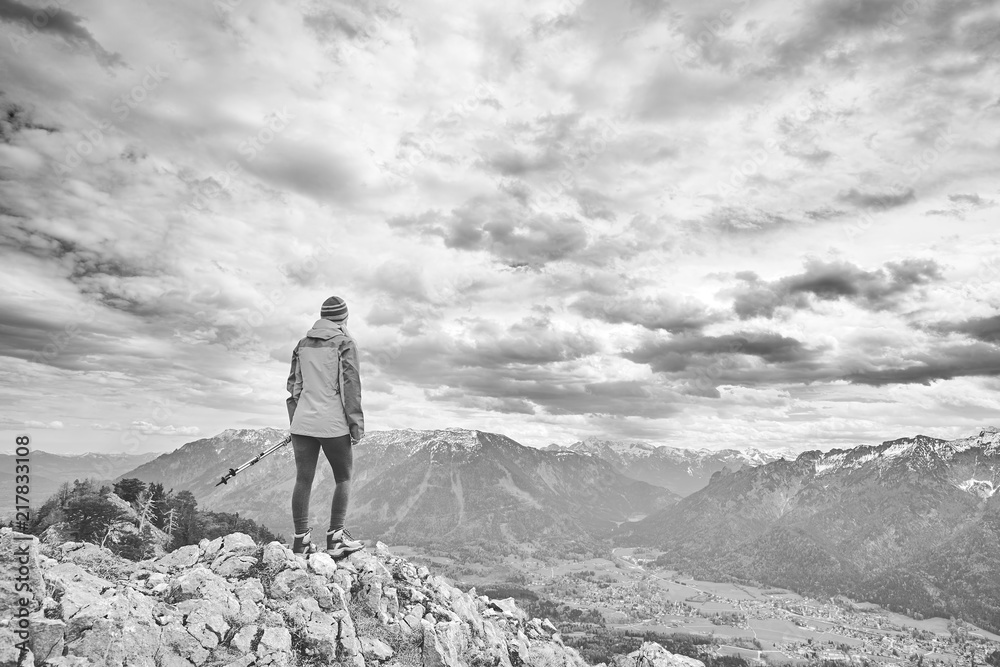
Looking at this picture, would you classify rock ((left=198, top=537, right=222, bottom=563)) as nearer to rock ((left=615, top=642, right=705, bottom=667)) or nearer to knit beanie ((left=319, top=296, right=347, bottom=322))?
knit beanie ((left=319, top=296, right=347, bottom=322))

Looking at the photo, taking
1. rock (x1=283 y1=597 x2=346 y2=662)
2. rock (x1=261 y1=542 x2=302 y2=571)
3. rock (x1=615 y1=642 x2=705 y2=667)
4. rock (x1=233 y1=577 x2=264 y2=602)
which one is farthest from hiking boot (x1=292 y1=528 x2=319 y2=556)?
rock (x1=615 y1=642 x2=705 y2=667)

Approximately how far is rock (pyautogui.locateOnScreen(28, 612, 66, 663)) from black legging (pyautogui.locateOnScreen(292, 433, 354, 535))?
495 cm

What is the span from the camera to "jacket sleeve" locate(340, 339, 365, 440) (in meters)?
13.7

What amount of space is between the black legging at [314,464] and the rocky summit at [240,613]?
2047 millimetres

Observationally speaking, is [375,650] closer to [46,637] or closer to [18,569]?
[46,637]

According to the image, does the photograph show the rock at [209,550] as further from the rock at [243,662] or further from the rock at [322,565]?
the rock at [243,662]

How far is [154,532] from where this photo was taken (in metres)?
41.5

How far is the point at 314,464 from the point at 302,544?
339 cm

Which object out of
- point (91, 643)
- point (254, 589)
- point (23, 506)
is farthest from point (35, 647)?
point (254, 589)

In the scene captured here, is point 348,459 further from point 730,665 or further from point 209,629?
point 730,665

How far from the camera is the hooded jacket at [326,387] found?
44.0 feet

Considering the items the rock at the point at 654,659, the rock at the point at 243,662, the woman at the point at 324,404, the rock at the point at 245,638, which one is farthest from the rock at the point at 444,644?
the rock at the point at 654,659

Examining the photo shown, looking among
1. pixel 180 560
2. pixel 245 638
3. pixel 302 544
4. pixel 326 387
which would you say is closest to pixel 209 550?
pixel 180 560

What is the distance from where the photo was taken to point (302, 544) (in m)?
15.2
